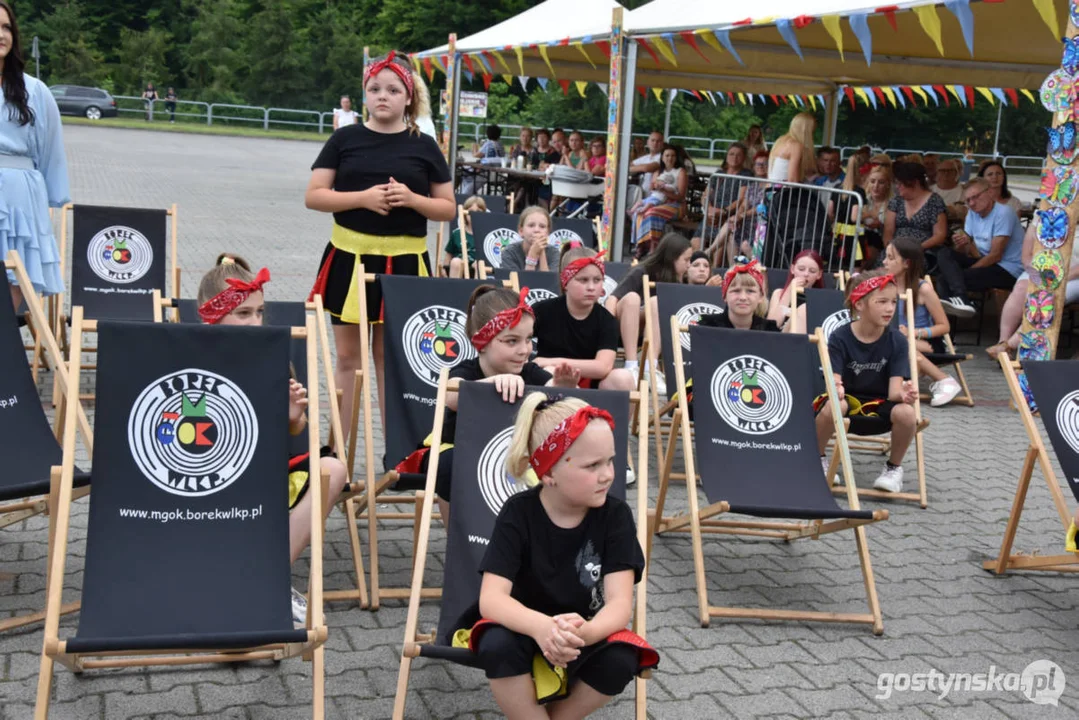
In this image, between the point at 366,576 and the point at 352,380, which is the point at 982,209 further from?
the point at 366,576

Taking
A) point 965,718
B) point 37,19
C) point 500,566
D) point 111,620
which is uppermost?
A: point 37,19

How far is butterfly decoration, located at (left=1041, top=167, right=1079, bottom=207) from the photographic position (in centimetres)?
738

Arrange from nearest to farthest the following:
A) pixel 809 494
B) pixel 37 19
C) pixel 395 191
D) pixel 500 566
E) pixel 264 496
Result: pixel 500 566, pixel 264 496, pixel 809 494, pixel 395 191, pixel 37 19

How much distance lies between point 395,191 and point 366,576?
157 centimetres

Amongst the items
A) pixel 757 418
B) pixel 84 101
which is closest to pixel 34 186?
pixel 757 418

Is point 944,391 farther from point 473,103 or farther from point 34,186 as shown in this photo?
point 473,103

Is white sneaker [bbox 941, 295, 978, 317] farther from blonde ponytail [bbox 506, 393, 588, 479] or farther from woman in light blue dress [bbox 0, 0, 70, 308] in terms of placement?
blonde ponytail [bbox 506, 393, 588, 479]

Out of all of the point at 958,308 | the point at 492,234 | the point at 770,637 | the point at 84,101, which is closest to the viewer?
the point at 770,637

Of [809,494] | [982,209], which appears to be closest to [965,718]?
[809,494]

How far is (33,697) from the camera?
3.09 metres

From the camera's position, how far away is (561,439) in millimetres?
2816

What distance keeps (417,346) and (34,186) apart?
1857mm

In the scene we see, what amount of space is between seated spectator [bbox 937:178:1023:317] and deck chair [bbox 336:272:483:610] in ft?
20.1

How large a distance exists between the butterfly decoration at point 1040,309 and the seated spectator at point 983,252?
1.80 m
